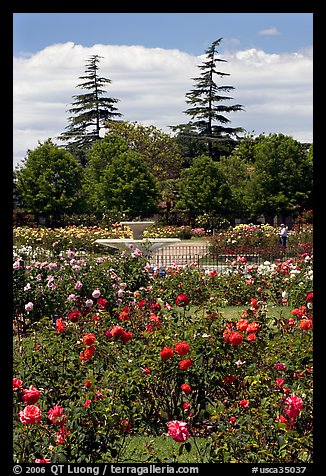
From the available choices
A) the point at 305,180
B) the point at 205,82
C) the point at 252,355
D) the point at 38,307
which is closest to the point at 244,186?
the point at 305,180

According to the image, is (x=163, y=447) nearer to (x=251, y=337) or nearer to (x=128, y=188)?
(x=251, y=337)

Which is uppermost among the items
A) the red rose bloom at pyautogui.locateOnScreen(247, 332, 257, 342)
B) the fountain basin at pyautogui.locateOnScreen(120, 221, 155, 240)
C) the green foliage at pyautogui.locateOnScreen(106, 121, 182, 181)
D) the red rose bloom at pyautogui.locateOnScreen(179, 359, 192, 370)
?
the green foliage at pyautogui.locateOnScreen(106, 121, 182, 181)

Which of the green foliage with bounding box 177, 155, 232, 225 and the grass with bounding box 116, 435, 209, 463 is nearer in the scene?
the grass with bounding box 116, 435, 209, 463

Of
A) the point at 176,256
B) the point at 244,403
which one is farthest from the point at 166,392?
the point at 176,256

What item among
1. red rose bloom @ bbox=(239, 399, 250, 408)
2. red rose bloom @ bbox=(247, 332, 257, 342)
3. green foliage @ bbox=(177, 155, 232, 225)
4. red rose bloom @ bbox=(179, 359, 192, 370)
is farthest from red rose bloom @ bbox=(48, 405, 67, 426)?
green foliage @ bbox=(177, 155, 232, 225)

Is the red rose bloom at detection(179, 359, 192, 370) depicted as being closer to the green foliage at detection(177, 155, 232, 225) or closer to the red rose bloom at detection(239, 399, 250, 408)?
the red rose bloom at detection(239, 399, 250, 408)

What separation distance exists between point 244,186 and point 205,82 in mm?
8282

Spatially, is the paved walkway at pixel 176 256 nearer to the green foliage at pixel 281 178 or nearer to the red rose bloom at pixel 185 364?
the red rose bloom at pixel 185 364

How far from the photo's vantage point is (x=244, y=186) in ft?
109
